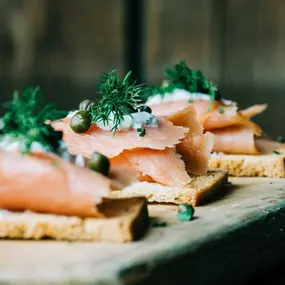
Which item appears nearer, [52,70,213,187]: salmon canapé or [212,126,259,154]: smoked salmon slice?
[52,70,213,187]: salmon canapé

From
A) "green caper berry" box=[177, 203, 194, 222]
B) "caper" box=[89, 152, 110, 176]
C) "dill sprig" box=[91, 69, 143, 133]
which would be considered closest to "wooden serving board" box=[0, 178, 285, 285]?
"green caper berry" box=[177, 203, 194, 222]

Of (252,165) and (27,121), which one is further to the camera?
(252,165)

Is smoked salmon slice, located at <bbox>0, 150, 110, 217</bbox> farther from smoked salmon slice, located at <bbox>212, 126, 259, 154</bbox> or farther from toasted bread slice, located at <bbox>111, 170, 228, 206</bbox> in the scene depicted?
smoked salmon slice, located at <bbox>212, 126, 259, 154</bbox>

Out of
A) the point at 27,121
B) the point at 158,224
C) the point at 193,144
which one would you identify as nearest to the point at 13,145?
the point at 27,121

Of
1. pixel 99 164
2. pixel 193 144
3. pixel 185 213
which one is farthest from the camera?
pixel 193 144

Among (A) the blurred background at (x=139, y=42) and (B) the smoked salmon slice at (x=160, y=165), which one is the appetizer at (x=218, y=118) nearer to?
(B) the smoked salmon slice at (x=160, y=165)

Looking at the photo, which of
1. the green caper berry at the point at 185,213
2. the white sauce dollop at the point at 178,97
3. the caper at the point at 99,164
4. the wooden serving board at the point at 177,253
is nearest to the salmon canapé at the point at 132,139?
the wooden serving board at the point at 177,253

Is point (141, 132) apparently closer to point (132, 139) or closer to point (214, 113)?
point (132, 139)
